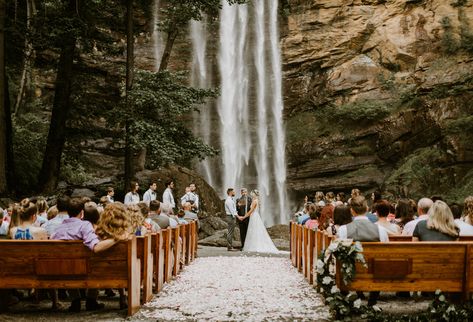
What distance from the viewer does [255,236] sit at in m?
16.5

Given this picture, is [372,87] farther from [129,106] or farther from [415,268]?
[415,268]

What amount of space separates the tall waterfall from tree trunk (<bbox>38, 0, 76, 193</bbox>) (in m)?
14.9

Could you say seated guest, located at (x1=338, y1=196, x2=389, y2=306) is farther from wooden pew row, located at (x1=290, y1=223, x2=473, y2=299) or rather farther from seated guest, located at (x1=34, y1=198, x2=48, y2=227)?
seated guest, located at (x1=34, y1=198, x2=48, y2=227)

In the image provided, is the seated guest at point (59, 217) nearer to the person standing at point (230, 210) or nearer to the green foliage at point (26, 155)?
the person standing at point (230, 210)

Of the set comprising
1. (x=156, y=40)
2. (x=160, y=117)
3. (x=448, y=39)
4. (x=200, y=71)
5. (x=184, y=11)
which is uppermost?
(x=156, y=40)

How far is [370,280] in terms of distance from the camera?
6.67 metres

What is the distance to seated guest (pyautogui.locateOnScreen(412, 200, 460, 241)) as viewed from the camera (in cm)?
727

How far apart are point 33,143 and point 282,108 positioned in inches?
705

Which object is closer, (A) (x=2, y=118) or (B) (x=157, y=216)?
(B) (x=157, y=216)

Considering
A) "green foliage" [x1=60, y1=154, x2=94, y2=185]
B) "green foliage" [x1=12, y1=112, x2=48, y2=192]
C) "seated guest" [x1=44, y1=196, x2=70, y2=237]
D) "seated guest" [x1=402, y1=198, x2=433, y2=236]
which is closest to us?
"seated guest" [x1=44, y1=196, x2=70, y2=237]

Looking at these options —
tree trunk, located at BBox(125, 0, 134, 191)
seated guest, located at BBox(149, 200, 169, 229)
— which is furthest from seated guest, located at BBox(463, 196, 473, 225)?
tree trunk, located at BBox(125, 0, 134, 191)

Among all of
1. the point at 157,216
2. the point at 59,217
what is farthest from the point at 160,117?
the point at 59,217

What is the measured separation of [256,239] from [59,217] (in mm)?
8854

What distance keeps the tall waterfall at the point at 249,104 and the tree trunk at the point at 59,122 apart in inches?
587
